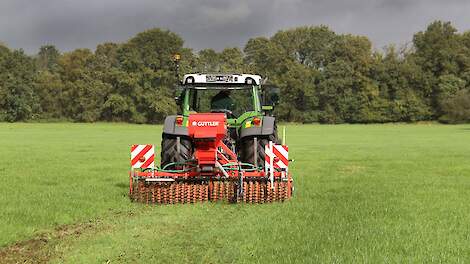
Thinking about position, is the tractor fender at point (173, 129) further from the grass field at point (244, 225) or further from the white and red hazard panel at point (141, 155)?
the grass field at point (244, 225)

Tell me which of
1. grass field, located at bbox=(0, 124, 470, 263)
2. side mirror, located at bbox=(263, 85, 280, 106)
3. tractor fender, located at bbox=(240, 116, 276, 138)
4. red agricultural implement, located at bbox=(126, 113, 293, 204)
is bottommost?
grass field, located at bbox=(0, 124, 470, 263)

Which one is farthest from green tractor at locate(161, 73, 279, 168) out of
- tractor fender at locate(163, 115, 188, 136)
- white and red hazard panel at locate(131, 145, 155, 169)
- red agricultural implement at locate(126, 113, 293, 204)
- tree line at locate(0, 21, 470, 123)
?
tree line at locate(0, 21, 470, 123)

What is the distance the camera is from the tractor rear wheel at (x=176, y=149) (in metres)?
10.9

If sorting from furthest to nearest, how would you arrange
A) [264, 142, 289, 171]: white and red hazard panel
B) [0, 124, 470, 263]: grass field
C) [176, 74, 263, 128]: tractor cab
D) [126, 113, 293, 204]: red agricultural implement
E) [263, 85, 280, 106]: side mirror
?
1. [176, 74, 263, 128]: tractor cab
2. [263, 85, 280, 106]: side mirror
3. [264, 142, 289, 171]: white and red hazard panel
4. [126, 113, 293, 204]: red agricultural implement
5. [0, 124, 470, 263]: grass field

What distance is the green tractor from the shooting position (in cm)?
1101

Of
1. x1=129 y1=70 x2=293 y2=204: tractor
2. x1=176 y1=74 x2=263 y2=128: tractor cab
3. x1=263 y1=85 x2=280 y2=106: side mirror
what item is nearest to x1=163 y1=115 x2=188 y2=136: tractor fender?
x1=129 y1=70 x2=293 y2=204: tractor

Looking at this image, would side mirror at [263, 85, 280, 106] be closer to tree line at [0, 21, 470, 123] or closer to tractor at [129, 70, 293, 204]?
tractor at [129, 70, 293, 204]

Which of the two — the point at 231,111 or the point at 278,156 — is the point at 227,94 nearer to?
the point at 231,111

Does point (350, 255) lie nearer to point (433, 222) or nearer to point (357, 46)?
point (433, 222)

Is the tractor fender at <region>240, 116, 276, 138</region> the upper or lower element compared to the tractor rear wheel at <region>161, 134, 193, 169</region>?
upper

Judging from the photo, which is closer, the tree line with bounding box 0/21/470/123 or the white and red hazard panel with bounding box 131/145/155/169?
the white and red hazard panel with bounding box 131/145/155/169

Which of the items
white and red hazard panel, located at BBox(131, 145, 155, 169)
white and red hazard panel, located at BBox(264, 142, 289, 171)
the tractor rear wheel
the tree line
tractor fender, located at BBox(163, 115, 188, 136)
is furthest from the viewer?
the tree line

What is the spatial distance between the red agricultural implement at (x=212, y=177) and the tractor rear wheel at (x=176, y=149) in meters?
0.20

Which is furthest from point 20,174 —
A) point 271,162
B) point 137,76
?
point 137,76
